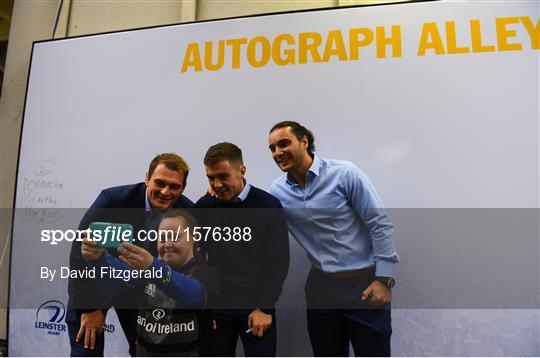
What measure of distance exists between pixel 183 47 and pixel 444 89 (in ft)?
3.46

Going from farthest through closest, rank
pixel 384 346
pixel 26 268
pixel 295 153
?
pixel 26 268 → pixel 295 153 → pixel 384 346

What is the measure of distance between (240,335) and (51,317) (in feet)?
2.52

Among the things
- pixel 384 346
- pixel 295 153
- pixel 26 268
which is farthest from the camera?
pixel 26 268

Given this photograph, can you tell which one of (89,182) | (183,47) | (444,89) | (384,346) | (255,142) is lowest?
(384,346)

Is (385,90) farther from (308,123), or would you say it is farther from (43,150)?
(43,150)

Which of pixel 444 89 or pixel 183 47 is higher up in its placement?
pixel 183 47

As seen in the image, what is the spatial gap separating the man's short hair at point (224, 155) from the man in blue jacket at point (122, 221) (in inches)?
4.1

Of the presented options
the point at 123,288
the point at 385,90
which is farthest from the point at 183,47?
the point at 123,288

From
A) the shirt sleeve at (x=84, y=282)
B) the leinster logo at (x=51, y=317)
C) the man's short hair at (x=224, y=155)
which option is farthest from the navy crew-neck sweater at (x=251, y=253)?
the leinster logo at (x=51, y=317)

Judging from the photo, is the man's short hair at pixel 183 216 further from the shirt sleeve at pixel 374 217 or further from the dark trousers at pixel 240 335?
the shirt sleeve at pixel 374 217

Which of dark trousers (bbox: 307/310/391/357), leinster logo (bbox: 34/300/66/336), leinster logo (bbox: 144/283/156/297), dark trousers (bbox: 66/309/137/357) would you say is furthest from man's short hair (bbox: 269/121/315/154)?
leinster logo (bbox: 34/300/66/336)

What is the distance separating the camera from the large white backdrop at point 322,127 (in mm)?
1184

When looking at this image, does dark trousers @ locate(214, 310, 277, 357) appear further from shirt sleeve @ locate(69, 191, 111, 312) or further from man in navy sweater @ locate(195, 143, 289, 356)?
shirt sleeve @ locate(69, 191, 111, 312)

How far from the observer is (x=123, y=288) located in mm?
1243
